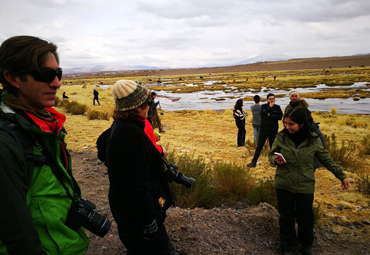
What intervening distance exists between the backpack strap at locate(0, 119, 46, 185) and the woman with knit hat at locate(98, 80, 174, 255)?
56 centimetres

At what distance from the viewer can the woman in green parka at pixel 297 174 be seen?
2.92 m

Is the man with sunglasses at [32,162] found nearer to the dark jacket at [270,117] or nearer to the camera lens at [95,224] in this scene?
the camera lens at [95,224]

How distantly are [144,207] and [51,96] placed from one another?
3.05 feet

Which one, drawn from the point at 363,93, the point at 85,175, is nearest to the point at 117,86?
the point at 85,175

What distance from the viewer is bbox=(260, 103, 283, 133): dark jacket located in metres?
6.12

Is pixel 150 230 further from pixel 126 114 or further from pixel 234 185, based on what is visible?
pixel 234 185

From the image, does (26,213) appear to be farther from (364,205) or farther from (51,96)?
(364,205)

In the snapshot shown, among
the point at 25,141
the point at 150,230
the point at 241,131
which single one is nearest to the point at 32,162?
the point at 25,141

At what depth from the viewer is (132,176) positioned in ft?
5.58

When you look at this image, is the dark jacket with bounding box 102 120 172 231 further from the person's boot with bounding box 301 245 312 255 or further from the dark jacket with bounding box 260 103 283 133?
the dark jacket with bounding box 260 103 283 133

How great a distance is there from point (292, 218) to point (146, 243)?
2013mm

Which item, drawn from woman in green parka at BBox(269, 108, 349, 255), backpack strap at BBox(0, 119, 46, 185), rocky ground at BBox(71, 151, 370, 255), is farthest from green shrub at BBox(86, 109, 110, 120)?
backpack strap at BBox(0, 119, 46, 185)

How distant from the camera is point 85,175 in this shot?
214 inches

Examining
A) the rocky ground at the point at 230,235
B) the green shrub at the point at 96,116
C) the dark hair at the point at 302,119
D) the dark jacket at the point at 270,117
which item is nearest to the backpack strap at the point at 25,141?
the rocky ground at the point at 230,235
